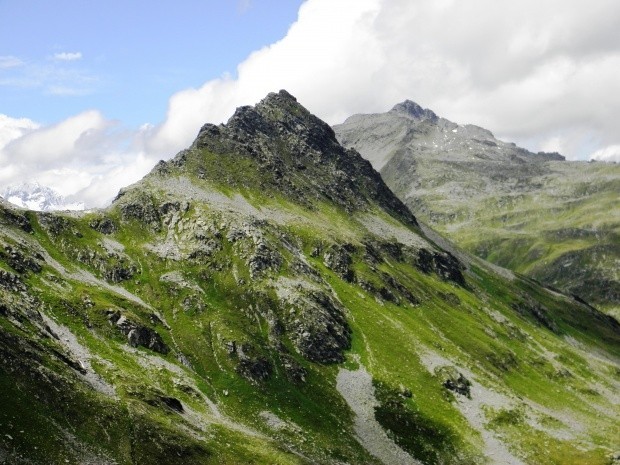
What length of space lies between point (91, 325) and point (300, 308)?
49.2 meters

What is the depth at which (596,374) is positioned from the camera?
181750 mm

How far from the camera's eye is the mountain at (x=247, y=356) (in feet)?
249

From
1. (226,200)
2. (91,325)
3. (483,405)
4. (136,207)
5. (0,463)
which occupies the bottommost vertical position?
(0,463)

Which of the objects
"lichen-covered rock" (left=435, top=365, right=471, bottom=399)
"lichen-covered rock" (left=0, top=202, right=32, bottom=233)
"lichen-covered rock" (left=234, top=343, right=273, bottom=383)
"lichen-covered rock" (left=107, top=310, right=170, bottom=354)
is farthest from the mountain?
"lichen-covered rock" (left=0, top=202, right=32, bottom=233)

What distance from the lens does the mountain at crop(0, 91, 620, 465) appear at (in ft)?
249

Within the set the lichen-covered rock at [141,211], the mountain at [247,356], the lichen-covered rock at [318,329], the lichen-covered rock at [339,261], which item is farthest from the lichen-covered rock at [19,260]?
the lichen-covered rock at [339,261]

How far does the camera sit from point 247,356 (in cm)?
11431

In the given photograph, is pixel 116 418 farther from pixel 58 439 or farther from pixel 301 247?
pixel 301 247

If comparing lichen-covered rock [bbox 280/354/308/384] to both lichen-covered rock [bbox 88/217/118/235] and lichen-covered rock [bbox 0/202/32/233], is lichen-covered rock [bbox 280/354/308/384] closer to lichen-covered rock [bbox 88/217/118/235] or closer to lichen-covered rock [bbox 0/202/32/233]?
lichen-covered rock [bbox 88/217/118/235]

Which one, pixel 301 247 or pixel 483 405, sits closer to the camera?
pixel 483 405

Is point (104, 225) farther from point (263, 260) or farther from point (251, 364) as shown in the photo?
point (251, 364)

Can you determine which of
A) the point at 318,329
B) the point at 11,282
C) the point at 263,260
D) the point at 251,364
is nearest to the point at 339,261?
the point at 263,260

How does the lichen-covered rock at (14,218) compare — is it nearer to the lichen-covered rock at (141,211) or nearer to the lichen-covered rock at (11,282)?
the lichen-covered rock at (141,211)

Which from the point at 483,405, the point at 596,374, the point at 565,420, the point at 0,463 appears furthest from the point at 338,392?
the point at 596,374
